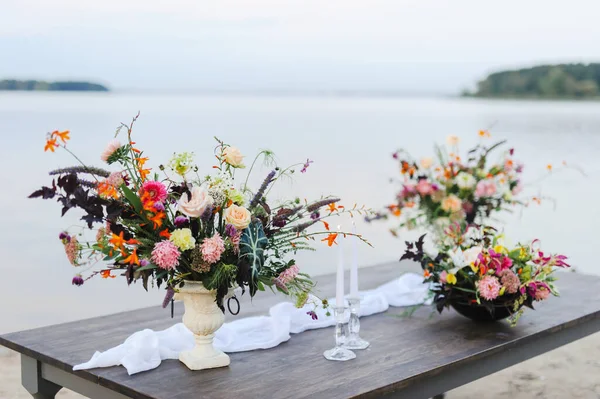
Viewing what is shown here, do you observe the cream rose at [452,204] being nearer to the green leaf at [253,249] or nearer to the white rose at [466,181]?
the white rose at [466,181]

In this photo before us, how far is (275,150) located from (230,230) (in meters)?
7.14

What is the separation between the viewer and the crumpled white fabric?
2.59 meters

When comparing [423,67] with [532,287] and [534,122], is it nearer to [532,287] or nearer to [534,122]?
[534,122]

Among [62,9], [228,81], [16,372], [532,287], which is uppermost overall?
[62,9]

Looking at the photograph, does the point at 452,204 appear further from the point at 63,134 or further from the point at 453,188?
the point at 63,134

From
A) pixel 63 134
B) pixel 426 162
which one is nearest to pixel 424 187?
pixel 426 162

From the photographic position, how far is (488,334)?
313 centimetres

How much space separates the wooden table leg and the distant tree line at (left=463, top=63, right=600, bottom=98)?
675 centimetres

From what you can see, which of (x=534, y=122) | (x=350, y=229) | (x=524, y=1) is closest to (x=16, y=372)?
(x=350, y=229)

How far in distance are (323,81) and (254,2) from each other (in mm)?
1126

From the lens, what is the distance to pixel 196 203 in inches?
96.2

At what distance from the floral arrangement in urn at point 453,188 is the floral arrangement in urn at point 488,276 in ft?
3.62

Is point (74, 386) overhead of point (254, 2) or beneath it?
beneath

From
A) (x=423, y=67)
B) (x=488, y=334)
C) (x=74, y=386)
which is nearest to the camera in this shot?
(x=74, y=386)
